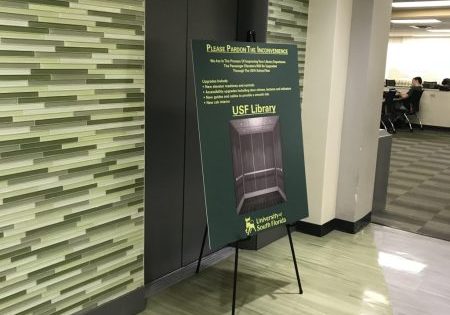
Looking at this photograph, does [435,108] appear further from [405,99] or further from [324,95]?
[324,95]

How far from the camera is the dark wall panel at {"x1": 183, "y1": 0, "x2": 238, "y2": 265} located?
3.22 m

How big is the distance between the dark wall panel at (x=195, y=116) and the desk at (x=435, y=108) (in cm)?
951

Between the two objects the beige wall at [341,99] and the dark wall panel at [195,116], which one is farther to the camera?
the beige wall at [341,99]

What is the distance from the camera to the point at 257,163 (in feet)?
9.00

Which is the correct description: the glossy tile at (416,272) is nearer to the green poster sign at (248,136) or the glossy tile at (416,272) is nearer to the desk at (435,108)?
the green poster sign at (248,136)

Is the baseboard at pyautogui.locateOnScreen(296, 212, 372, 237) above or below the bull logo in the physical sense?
below

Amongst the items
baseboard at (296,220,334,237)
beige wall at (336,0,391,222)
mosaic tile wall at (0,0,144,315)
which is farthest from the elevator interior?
beige wall at (336,0,391,222)

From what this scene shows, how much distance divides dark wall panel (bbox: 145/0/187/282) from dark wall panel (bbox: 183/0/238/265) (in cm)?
7

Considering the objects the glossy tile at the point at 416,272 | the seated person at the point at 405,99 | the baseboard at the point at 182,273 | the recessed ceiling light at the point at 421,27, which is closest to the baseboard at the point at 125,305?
the baseboard at the point at 182,273

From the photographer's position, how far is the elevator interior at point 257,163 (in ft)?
8.68

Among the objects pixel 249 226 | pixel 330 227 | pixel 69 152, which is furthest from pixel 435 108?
pixel 69 152

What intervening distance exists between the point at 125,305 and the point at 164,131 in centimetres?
113

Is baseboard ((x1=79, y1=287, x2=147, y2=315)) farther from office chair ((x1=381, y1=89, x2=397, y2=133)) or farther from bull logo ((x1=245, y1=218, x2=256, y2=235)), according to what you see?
office chair ((x1=381, y1=89, x2=397, y2=133))

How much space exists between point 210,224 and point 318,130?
75.9 inches
